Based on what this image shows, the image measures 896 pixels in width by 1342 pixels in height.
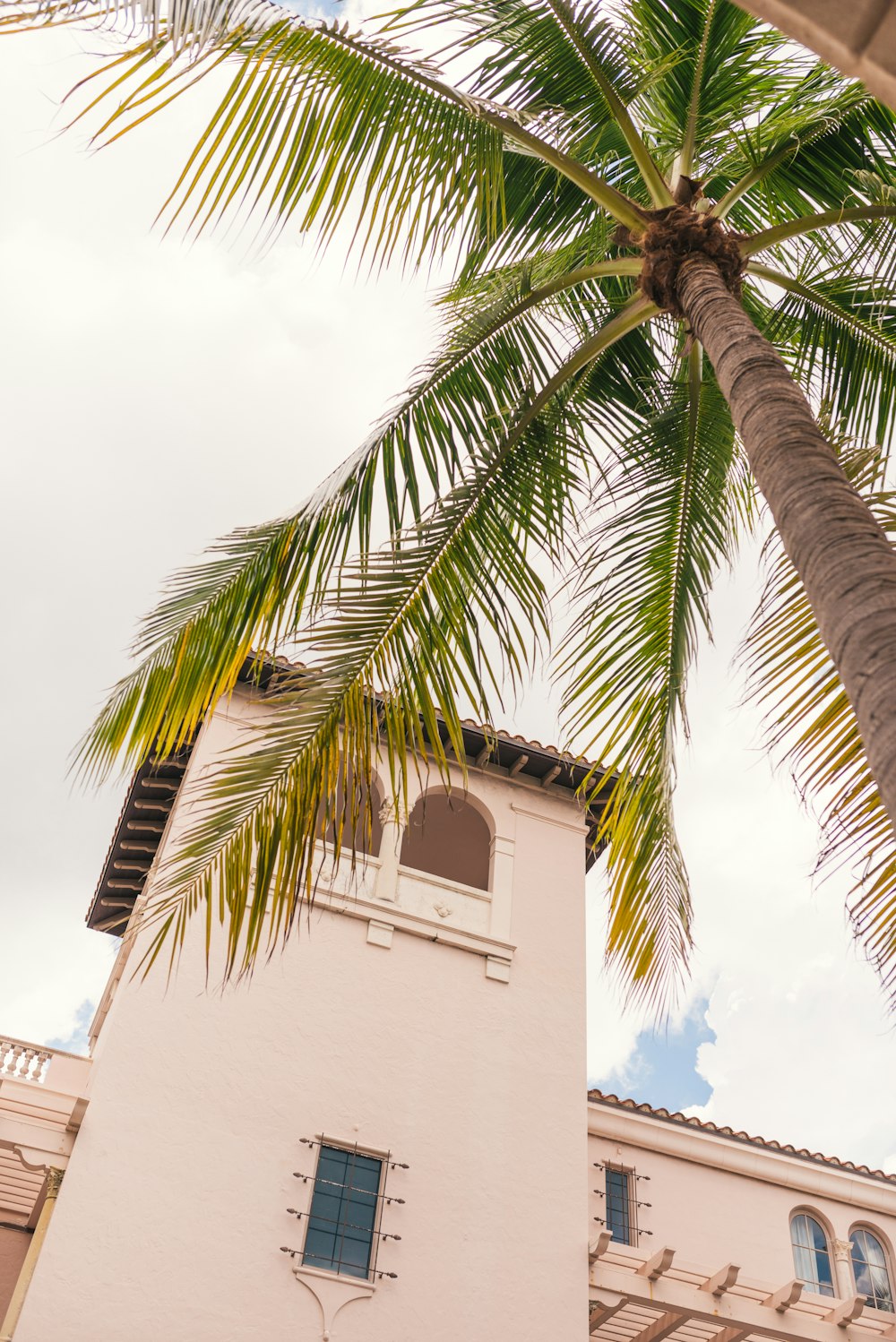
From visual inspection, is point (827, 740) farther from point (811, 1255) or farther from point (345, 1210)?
point (811, 1255)

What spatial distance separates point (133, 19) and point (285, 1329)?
9.73 metres

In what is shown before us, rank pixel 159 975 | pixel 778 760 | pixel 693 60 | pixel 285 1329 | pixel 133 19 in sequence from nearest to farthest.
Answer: pixel 133 19 < pixel 778 760 < pixel 693 60 < pixel 285 1329 < pixel 159 975

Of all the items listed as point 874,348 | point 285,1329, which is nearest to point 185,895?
point 874,348

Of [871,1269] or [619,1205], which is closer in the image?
[619,1205]

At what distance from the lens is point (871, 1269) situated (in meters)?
15.6

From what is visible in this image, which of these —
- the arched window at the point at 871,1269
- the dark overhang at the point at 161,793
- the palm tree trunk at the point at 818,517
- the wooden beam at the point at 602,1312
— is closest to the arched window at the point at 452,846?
the dark overhang at the point at 161,793

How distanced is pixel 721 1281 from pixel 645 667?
880 centimetres

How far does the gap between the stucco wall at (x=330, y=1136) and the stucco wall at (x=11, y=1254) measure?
252 cm

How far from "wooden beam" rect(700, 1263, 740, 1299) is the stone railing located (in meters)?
7.23

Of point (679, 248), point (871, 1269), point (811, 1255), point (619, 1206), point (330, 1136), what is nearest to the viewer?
point (679, 248)

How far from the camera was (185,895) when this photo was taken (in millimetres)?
5781

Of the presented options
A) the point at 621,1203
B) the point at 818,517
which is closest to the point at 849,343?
the point at 818,517

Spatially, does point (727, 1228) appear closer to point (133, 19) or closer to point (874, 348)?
point (874, 348)

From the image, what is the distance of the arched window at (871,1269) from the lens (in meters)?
15.2
